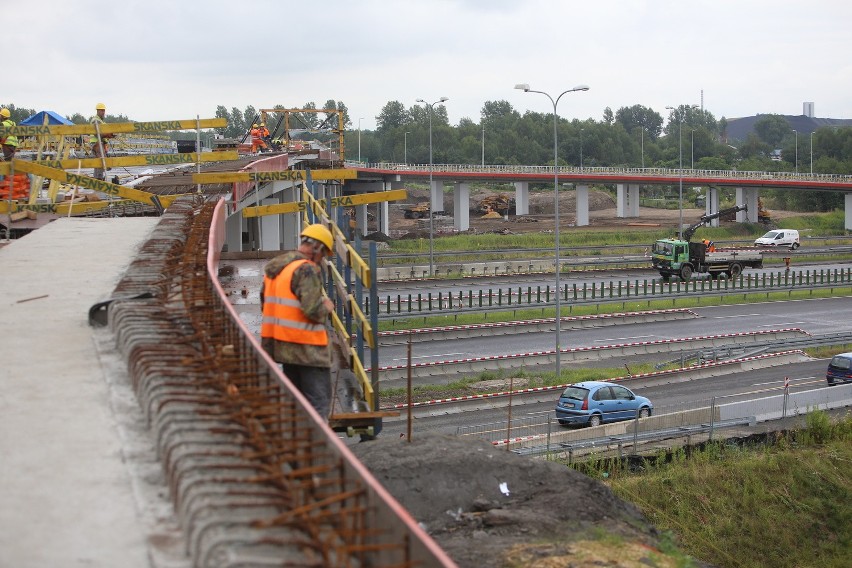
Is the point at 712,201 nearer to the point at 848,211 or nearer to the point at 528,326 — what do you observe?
the point at 848,211

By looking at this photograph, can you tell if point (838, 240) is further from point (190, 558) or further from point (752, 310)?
point (190, 558)

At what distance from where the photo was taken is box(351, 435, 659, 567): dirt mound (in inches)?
445

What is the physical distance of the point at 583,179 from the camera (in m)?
85.2

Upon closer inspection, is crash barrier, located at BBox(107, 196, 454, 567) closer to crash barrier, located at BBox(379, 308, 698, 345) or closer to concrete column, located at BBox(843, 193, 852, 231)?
crash barrier, located at BBox(379, 308, 698, 345)

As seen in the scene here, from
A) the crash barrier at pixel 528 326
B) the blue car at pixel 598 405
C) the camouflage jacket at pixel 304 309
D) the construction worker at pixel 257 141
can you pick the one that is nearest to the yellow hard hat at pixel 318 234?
the camouflage jacket at pixel 304 309

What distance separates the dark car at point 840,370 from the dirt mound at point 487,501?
17.8m

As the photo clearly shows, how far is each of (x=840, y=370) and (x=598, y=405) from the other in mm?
8692

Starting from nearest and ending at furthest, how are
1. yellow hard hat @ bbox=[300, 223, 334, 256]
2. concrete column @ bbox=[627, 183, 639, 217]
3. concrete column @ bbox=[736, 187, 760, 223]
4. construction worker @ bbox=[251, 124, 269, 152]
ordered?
yellow hard hat @ bbox=[300, 223, 334, 256]
construction worker @ bbox=[251, 124, 269, 152]
concrete column @ bbox=[736, 187, 760, 223]
concrete column @ bbox=[627, 183, 639, 217]

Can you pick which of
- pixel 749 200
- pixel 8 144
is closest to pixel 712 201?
pixel 749 200

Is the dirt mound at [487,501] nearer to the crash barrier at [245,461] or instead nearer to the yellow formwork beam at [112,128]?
the crash barrier at [245,461]

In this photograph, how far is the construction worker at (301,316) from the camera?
802cm

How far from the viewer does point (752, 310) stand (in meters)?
45.4

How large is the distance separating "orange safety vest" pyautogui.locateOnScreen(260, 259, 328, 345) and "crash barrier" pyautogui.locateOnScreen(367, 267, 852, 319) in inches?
1106

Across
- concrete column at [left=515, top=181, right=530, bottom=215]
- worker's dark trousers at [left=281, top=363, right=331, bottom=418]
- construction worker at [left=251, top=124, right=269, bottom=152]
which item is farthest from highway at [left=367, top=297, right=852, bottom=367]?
concrete column at [left=515, top=181, right=530, bottom=215]
